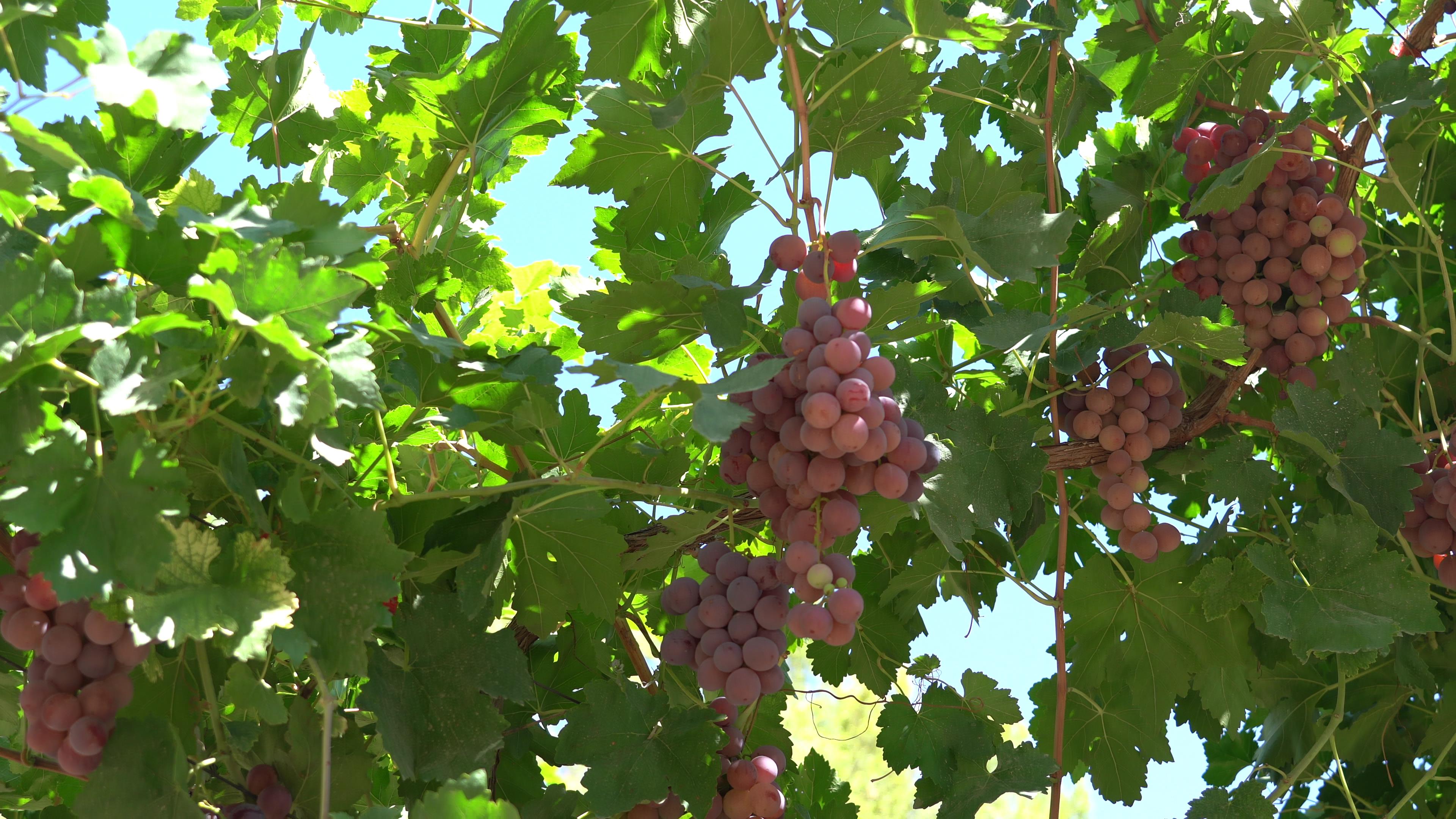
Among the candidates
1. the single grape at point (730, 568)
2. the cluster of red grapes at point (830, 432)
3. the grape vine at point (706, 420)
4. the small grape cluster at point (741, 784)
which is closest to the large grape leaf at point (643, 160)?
the grape vine at point (706, 420)

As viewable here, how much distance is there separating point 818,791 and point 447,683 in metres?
1.03

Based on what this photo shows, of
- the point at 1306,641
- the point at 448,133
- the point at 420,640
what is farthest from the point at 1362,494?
the point at 448,133

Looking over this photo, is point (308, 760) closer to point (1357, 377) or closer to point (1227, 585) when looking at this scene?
point (1227, 585)

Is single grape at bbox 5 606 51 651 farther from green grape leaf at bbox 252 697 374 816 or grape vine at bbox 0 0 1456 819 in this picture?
green grape leaf at bbox 252 697 374 816

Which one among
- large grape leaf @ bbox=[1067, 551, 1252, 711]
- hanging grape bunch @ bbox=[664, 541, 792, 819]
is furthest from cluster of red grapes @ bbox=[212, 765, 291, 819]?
large grape leaf @ bbox=[1067, 551, 1252, 711]

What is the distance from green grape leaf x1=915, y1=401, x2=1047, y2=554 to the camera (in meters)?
1.83

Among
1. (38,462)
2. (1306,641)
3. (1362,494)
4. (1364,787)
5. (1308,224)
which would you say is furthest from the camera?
(1364,787)

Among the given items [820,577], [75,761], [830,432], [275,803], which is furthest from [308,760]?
[830,432]

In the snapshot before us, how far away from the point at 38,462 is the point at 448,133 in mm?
1265

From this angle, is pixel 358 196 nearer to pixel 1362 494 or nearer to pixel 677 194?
pixel 677 194

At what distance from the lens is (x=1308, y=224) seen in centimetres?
216

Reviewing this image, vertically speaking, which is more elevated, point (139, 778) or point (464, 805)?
point (464, 805)

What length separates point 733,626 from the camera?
1.65 m

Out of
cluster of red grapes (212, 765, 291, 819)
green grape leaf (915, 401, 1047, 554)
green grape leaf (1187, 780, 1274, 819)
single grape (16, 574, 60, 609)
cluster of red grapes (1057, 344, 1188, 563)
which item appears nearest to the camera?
single grape (16, 574, 60, 609)
